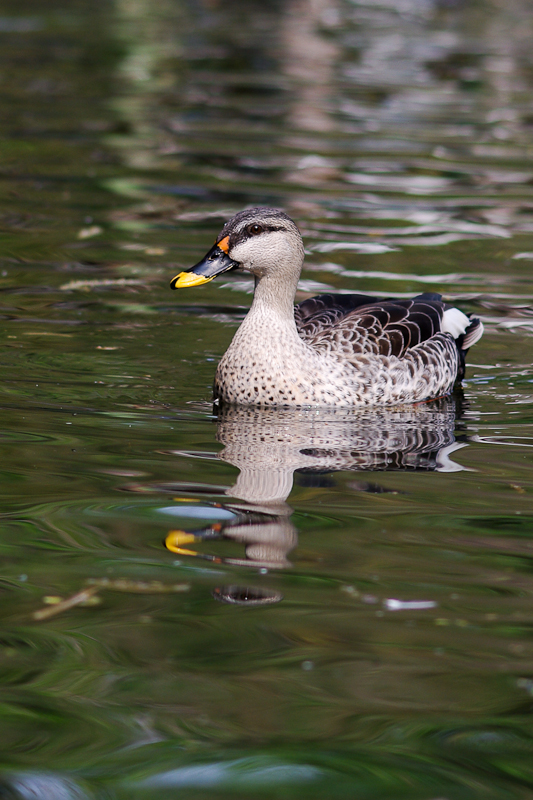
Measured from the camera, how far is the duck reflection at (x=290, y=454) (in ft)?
18.9

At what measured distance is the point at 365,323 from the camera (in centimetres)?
884

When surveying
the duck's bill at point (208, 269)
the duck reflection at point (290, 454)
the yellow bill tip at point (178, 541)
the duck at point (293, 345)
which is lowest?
the yellow bill tip at point (178, 541)

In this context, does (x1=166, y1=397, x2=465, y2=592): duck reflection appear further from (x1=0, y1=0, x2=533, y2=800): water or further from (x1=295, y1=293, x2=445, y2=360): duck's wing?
(x1=295, y1=293, x2=445, y2=360): duck's wing

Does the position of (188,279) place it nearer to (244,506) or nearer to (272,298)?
(272,298)

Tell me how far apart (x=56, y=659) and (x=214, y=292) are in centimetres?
734

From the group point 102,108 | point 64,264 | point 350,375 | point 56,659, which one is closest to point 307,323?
point 350,375

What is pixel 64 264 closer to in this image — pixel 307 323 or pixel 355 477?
pixel 307 323

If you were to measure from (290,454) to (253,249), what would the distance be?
1.68 m

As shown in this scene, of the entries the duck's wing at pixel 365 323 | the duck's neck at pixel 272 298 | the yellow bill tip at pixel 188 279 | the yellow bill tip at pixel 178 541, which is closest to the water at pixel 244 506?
the yellow bill tip at pixel 178 541

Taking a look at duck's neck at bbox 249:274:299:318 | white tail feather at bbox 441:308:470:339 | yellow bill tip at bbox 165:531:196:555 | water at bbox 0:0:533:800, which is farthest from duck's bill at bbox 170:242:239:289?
yellow bill tip at bbox 165:531:196:555

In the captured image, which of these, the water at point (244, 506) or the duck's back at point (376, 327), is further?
the duck's back at point (376, 327)

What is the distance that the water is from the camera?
418 cm

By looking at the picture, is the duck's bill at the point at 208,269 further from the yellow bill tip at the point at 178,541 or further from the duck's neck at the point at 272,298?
the yellow bill tip at the point at 178,541

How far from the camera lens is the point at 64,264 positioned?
12.1m
